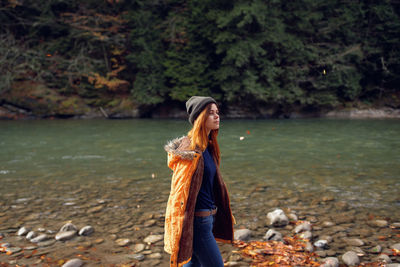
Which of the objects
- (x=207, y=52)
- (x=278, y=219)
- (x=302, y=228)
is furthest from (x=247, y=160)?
(x=207, y=52)

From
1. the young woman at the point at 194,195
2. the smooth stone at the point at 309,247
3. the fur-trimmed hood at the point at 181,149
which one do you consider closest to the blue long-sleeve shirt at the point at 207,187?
the young woman at the point at 194,195

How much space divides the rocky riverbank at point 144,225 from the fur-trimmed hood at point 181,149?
1.86 metres

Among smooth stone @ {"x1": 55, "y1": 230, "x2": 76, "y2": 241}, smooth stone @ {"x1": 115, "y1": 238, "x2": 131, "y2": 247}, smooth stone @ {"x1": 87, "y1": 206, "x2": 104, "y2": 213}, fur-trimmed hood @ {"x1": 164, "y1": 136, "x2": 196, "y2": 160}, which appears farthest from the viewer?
smooth stone @ {"x1": 87, "y1": 206, "x2": 104, "y2": 213}

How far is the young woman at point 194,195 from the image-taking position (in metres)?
2.46

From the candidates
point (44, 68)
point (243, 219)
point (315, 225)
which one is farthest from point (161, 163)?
point (44, 68)

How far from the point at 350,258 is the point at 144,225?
2.76 meters

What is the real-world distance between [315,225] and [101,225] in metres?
3.11

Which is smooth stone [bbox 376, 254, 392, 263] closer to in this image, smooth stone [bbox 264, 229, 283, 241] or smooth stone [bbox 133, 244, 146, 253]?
smooth stone [bbox 264, 229, 283, 241]

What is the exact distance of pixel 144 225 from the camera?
4977 millimetres

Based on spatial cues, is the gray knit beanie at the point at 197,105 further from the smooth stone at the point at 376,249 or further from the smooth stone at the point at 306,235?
the smooth stone at the point at 376,249

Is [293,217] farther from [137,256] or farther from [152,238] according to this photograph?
[137,256]

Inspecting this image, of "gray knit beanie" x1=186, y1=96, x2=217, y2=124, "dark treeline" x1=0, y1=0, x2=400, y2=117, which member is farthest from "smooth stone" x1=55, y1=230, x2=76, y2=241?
"dark treeline" x1=0, y1=0, x2=400, y2=117

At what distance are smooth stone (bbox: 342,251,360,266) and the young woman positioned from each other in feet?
6.34

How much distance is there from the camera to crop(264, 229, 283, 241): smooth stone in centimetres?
439
